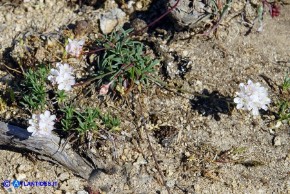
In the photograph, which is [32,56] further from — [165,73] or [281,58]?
[281,58]

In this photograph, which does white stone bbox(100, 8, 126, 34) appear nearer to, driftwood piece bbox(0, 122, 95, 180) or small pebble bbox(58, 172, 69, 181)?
driftwood piece bbox(0, 122, 95, 180)

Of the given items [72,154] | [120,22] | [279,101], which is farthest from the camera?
[120,22]

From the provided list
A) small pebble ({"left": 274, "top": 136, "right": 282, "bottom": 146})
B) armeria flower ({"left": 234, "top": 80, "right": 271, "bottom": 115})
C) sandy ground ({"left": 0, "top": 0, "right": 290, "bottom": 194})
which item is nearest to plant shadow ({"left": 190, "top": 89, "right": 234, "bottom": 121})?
sandy ground ({"left": 0, "top": 0, "right": 290, "bottom": 194})

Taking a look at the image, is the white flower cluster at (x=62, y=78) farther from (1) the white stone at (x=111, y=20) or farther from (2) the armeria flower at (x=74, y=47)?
(1) the white stone at (x=111, y=20)

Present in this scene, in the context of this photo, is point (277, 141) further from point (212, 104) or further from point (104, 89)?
point (104, 89)

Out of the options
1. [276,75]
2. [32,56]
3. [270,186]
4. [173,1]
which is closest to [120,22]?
[173,1]

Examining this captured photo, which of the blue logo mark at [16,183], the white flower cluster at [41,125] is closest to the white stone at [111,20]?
the white flower cluster at [41,125]
